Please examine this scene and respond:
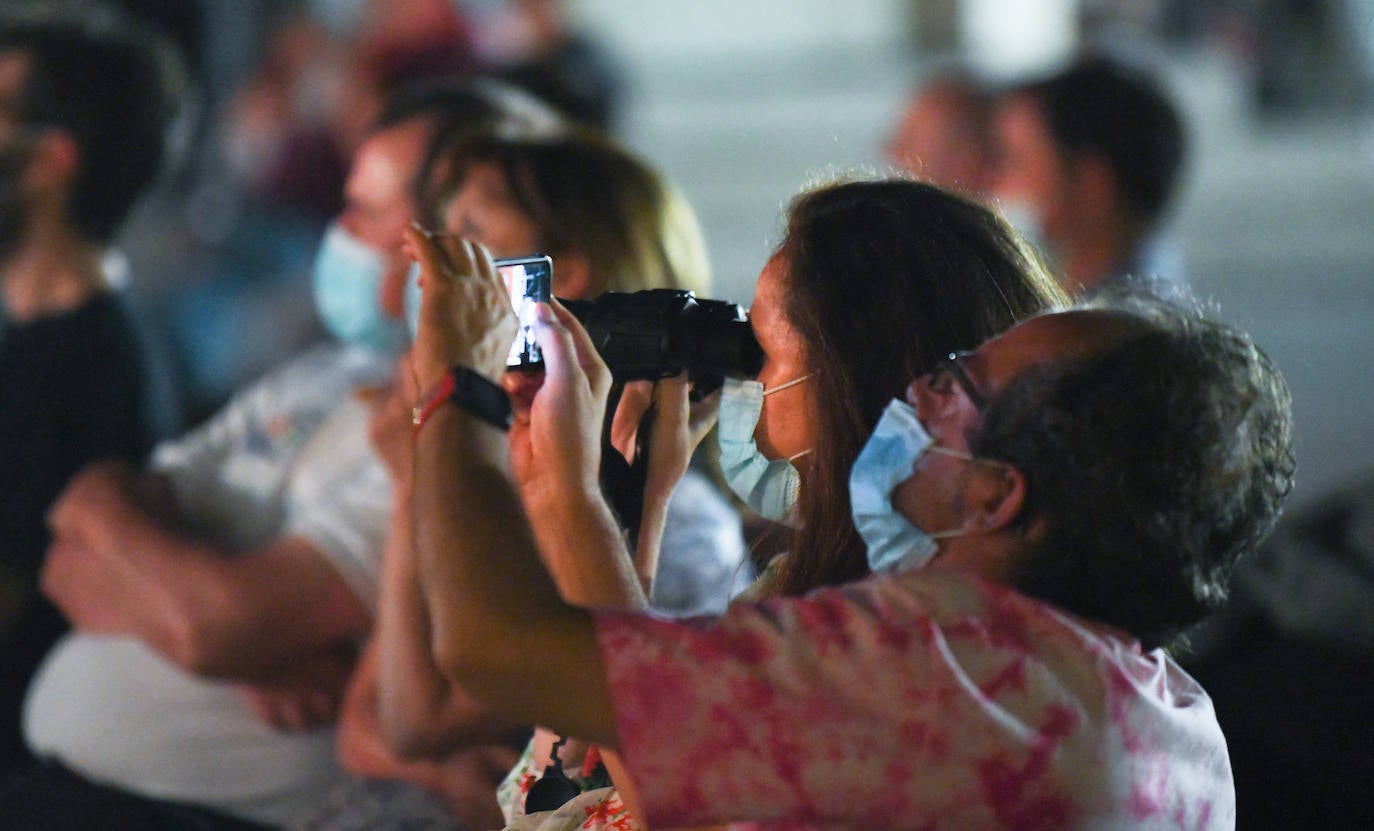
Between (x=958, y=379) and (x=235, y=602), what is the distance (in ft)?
4.59

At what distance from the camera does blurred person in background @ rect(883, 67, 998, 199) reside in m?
4.15

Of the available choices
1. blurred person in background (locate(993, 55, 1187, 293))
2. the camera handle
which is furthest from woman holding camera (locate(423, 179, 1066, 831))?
→ blurred person in background (locate(993, 55, 1187, 293))

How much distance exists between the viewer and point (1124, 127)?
3475 mm

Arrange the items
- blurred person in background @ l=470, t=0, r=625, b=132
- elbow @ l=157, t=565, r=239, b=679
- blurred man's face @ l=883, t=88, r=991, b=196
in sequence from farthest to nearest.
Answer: blurred man's face @ l=883, t=88, r=991, b=196 < blurred person in background @ l=470, t=0, r=625, b=132 < elbow @ l=157, t=565, r=239, b=679

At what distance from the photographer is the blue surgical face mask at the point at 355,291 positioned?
2.46 m

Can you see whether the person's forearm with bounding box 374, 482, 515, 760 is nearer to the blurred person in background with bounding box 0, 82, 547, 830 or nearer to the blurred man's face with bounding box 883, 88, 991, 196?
the blurred person in background with bounding box 0, 82, 547, 830

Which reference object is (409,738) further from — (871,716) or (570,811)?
(871,716)

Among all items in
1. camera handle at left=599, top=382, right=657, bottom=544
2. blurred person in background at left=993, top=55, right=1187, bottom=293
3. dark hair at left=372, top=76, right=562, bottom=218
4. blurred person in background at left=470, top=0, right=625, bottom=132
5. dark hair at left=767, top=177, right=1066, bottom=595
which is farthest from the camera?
blurred person in background at left=470, top=0, right=625, bottom=132

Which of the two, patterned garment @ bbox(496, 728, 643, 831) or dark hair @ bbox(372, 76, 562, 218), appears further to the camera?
dark hair @ bbox(372, 76, 562, 218)

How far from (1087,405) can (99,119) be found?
2253 millimetres

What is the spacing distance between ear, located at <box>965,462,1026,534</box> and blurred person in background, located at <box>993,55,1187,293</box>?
7.40ft

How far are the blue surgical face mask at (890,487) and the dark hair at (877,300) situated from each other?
1.8 inches

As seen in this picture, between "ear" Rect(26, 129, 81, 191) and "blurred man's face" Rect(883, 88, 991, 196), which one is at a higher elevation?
"ear" Rect(26, 129, 81, 191)

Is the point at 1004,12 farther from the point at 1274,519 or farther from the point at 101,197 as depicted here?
the point at 1274,519
